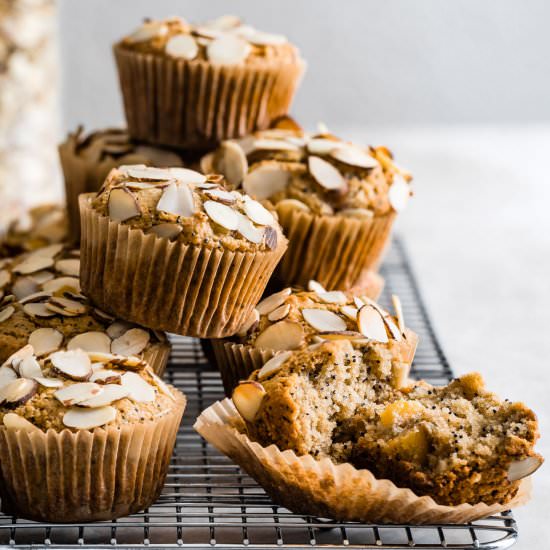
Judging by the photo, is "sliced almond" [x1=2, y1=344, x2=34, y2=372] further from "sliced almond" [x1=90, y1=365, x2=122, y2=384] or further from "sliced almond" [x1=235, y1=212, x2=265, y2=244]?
"sliced almond" [x1=235, y1=212, x2=265, y2=244]

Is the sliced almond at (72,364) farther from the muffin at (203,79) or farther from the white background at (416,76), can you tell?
the white background at (416,76)

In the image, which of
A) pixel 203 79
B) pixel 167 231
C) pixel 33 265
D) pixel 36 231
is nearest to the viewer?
pixel 167 231

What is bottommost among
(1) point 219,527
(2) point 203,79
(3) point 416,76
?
(3) point 416,76

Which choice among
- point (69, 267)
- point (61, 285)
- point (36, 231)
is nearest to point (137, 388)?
point (61, 285)

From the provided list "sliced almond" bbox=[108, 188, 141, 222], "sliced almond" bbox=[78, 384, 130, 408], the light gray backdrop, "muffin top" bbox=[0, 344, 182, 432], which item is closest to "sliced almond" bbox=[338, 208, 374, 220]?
"sliced almond" bbox=[108, 188, 141, 222]

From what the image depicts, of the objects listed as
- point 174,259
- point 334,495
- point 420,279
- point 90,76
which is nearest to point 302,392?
point 334,495

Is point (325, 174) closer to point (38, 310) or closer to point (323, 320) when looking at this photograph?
point (323, 320)
